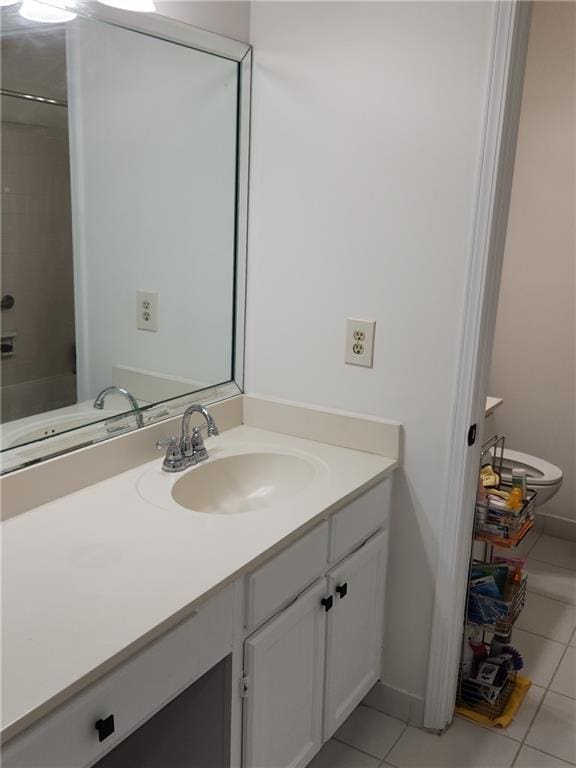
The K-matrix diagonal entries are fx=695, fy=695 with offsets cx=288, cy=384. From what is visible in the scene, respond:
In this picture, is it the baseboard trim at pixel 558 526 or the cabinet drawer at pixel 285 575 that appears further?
the baseboard trim at pixel 558 526

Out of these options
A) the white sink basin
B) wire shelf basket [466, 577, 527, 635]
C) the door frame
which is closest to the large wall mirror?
the white sink basin

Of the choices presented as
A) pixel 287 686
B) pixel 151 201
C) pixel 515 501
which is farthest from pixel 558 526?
pixel 151 201

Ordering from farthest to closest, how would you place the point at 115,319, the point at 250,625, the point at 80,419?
1. the point at 115,319
2. the point at 80,419
3. the point at 250,625

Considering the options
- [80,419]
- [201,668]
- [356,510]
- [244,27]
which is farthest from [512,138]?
[201,668]

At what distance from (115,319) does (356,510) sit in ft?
2.59

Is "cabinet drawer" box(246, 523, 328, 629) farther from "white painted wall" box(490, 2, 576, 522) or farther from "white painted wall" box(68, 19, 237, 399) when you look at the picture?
"white painted wall" box(490, 2, 576, 522)

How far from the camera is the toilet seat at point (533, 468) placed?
9.38 ft

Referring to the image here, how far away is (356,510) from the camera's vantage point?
A: 5.66 ft

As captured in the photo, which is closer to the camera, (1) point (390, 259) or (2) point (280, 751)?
(2) point (280, 751)

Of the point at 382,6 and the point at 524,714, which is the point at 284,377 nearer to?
the point at 382,6

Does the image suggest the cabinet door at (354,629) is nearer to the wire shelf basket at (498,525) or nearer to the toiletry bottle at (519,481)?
the wire shelf basket at (498,525)

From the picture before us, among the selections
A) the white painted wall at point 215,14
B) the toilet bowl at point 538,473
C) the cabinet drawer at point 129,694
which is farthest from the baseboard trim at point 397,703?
the white painted wall at point 215,14

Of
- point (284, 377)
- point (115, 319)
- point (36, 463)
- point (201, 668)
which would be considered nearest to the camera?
point (201, 668)

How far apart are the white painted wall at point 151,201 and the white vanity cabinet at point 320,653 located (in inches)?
26.8
